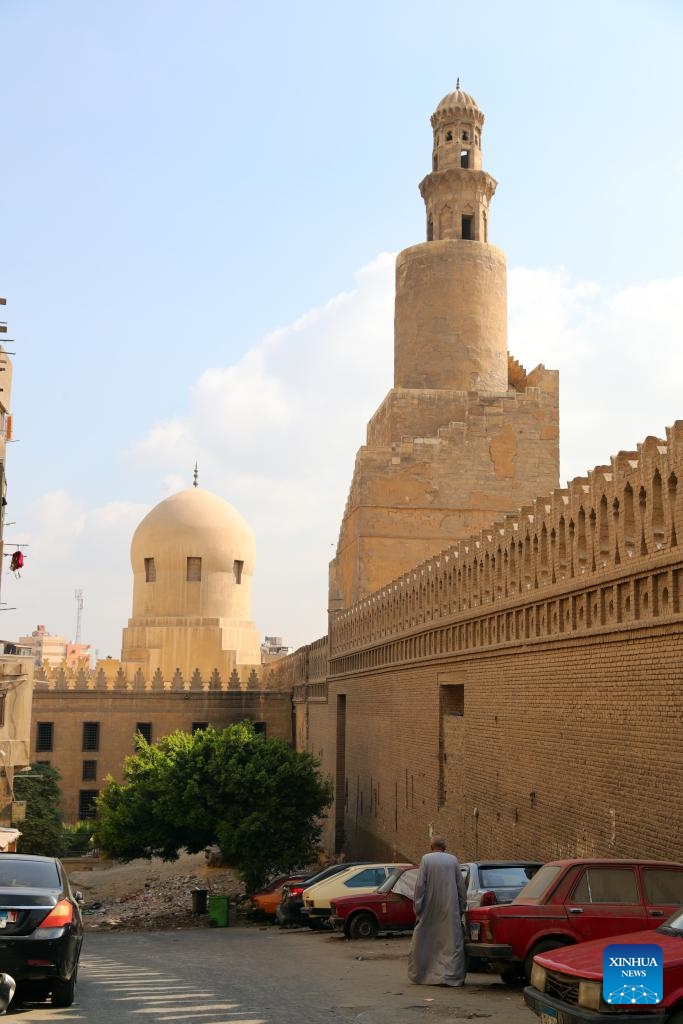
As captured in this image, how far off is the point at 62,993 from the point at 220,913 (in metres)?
16.1

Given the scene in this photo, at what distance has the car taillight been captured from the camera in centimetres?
834

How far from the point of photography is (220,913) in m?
24.1

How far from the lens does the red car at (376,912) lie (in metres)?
15.7

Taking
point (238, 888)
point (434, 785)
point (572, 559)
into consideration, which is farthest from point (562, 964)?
point (238, 888)

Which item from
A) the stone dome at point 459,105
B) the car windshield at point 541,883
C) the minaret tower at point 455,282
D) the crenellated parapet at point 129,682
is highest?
the stone dome at point 459,105

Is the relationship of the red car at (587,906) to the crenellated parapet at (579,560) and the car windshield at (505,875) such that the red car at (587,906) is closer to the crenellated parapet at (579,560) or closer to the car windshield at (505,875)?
the car windshield at (505,875)

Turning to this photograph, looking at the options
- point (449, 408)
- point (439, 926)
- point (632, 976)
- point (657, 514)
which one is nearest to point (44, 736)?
point (449, 408)

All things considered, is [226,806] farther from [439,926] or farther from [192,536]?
[192,536]

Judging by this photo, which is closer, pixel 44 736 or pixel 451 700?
pixel 451 700

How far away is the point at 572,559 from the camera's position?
13.6 m

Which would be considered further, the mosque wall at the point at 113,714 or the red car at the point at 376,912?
the mosque wall at the point at 113,714

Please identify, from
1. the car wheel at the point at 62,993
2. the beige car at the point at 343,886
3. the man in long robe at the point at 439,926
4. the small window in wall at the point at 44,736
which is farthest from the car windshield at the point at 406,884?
the small window in wall at the point at 44,736

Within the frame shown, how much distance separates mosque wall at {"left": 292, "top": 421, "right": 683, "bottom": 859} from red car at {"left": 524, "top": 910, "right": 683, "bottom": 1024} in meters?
4.10

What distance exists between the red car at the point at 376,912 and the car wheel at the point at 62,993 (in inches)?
290
